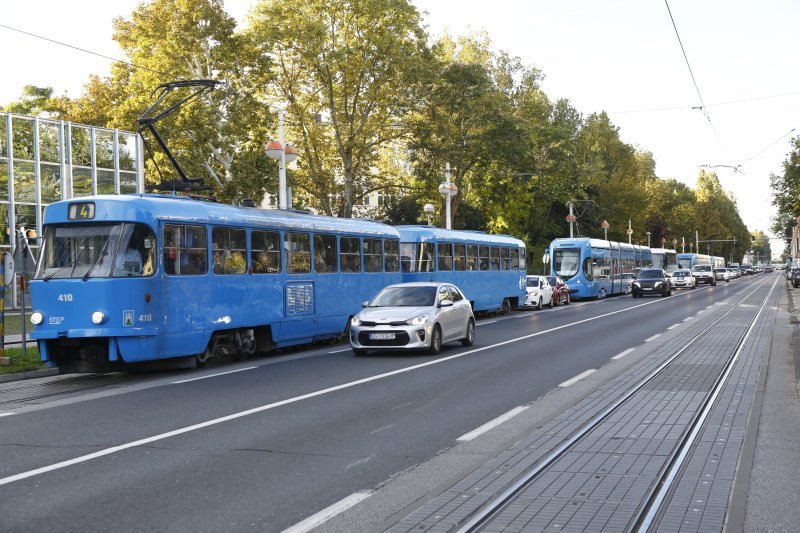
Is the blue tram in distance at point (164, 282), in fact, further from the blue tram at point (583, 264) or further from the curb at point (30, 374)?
the blue tram at point (583, 264)

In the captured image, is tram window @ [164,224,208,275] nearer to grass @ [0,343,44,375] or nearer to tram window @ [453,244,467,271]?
grass @ [0,343,44,375]

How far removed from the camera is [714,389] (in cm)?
1202

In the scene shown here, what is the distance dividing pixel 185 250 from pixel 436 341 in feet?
17.4

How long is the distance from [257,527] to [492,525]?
4.87 ft

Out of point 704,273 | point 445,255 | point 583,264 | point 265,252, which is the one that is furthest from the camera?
point 704,273

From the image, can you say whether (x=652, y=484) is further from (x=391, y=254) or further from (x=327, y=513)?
(x=391, y=254)

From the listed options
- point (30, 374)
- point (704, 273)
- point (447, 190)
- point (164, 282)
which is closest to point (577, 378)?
point (164, 282)

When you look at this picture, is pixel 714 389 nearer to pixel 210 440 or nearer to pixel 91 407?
pixel 210 440

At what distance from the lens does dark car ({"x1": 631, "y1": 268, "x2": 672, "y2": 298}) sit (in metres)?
50.1

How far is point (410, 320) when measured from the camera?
17.4 meters

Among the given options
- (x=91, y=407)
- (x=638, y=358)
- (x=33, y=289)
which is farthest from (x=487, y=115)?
(x=91, y=407)

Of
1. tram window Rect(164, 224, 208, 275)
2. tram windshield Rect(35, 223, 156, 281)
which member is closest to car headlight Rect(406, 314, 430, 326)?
tram window Rect(164, 224, 208, 275)

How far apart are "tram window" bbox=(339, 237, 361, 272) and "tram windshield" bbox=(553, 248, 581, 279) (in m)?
27.7

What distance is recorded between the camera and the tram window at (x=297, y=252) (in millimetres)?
19406
